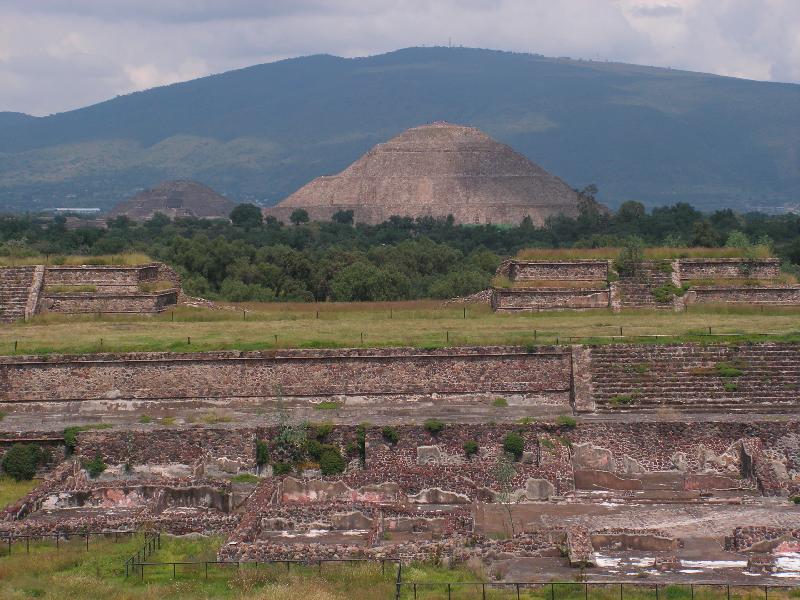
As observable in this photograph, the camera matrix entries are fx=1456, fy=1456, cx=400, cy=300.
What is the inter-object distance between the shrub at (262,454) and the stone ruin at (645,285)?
1685cm

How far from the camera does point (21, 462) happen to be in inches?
1453

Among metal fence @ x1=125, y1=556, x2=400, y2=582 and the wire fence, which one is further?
metal fence @ x1=125, y1=556, x2=400, y2=582

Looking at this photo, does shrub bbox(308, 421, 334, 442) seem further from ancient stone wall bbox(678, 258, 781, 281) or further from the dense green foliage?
ancient stone wall bbox(678, 258, 781, 281)

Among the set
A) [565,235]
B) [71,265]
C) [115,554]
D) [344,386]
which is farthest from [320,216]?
[115,554]

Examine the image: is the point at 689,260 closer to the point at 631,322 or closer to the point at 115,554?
the point at 631,322

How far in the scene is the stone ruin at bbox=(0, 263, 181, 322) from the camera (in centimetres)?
5212

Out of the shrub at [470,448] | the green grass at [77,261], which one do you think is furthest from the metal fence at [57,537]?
the green grass at [77,261]

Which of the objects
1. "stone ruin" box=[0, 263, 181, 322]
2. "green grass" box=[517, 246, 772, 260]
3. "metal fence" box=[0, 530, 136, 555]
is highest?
"green grass" box=[517, 246, 772, 260]

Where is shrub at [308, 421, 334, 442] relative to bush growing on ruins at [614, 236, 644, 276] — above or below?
below

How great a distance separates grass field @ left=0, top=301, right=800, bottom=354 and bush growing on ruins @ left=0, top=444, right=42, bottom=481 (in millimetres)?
6010

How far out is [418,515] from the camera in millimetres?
31406

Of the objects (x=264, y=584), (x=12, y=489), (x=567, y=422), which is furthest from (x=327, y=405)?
(x=264, y=584)

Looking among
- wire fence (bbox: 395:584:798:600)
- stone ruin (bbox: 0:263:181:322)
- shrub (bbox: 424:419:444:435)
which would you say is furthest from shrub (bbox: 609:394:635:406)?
stone ruin (bbox: 0:263:181:322)

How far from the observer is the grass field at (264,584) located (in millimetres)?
25562
